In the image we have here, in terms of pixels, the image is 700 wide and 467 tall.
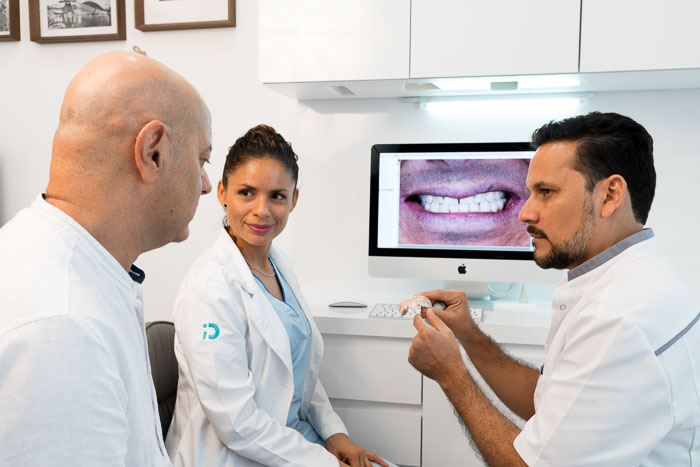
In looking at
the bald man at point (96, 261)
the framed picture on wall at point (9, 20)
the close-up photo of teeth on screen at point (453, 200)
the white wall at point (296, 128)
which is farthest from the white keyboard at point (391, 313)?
the framed picture on wall at point (9, 20)

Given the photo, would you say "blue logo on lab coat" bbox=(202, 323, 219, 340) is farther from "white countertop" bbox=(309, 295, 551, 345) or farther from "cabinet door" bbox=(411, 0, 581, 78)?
"cabinet door" bbox=(411, 0, 581, 78)

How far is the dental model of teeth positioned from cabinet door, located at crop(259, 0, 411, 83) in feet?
1.55

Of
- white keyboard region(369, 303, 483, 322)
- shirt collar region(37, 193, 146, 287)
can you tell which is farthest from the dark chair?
shirt collar region(37, 193, 146, 287)

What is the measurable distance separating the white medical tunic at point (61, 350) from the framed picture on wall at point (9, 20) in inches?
94.7

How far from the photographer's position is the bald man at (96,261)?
1.83 feet

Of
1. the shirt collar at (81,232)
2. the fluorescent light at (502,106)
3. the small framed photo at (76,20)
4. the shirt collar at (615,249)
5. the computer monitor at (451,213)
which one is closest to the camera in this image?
the shirt collar at (81,232)

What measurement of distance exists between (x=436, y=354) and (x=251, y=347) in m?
0.50

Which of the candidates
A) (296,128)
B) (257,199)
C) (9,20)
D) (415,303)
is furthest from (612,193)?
(9,20)

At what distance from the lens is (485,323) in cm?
185

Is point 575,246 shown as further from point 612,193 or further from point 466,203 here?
point 466,203

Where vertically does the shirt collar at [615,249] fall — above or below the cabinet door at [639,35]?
below

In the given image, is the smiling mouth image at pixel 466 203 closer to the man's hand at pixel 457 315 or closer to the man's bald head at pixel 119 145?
the man's hand at pixel 457 315

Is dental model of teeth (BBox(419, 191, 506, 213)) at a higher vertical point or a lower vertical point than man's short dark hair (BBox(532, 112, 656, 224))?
lower

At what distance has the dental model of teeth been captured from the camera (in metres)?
2.06
